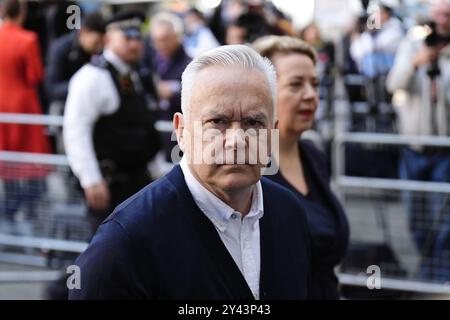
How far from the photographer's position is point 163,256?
7.31ft

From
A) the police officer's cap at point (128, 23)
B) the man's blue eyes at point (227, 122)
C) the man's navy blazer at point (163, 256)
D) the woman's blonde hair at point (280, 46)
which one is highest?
the police officer's cap at point (128, 23)

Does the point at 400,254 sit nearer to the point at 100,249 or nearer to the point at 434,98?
the point at 434,98

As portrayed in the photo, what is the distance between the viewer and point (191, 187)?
7.75 ft

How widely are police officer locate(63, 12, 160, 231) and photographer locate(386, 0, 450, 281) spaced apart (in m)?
1.92

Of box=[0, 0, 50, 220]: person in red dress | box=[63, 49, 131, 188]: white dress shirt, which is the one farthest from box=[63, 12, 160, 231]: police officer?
box=[0, 0, 50, 220]: person in red dress

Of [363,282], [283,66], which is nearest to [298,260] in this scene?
[283,66]

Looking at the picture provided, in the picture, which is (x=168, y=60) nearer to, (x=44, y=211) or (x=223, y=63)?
(x=44, y=211)

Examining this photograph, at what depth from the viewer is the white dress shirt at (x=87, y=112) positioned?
5.42 meters

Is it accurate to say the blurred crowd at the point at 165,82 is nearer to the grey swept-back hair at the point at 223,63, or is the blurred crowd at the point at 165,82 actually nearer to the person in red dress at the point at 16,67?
the person in red dress at the point at 16,67

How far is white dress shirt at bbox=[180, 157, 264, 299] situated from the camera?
2342 mm

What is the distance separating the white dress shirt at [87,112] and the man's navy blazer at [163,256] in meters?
3.10

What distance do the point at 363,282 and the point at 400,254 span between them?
1.04 m

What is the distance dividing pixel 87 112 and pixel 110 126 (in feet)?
0.62


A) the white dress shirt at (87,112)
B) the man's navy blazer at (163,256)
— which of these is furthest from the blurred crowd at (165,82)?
Answer: the man's navy blazer at (163,256)
